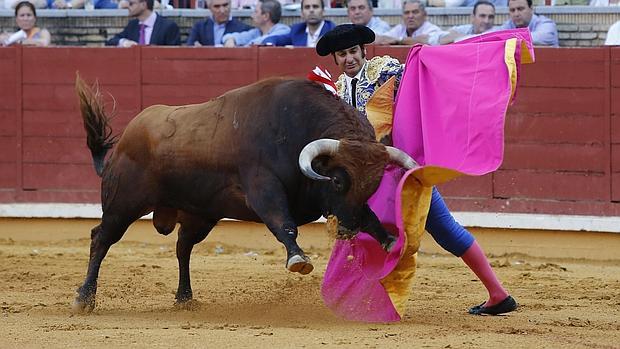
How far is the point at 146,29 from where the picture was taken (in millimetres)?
9641

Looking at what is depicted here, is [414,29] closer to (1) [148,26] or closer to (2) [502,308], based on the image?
(1) [148,26]

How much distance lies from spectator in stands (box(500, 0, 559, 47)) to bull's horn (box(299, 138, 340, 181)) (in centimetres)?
361

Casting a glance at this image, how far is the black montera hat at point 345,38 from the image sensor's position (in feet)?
17.5

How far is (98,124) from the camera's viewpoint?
6.34m

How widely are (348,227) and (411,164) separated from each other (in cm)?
37

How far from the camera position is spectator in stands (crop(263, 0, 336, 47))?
8898 mm

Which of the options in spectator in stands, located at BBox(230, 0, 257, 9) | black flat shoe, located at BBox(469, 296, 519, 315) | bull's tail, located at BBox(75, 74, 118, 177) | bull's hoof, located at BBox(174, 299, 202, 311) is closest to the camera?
black flat shoe, located at BBox(469, 296, 519, 315)

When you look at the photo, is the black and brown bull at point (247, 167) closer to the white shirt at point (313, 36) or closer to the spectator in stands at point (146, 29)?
the white shirt at point (313, 36)

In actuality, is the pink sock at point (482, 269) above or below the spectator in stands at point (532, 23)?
below

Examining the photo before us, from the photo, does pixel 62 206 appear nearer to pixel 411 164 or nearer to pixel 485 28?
pixel 485 28

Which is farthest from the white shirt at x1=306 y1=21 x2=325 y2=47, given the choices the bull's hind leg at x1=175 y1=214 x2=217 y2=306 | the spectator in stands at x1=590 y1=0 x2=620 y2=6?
the bull's hind leg at x1=175 y1=214 x2=217 y2=306

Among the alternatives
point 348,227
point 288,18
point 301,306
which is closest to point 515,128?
point 288,18

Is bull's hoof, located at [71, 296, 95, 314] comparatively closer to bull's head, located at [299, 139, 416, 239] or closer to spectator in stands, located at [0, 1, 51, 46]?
bull's head, located at [299, 139, 416, 239]

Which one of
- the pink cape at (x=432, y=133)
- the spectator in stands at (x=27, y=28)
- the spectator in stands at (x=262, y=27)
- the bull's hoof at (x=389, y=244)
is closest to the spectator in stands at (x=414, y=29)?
the spectator in stands at (x=262, y=27)
